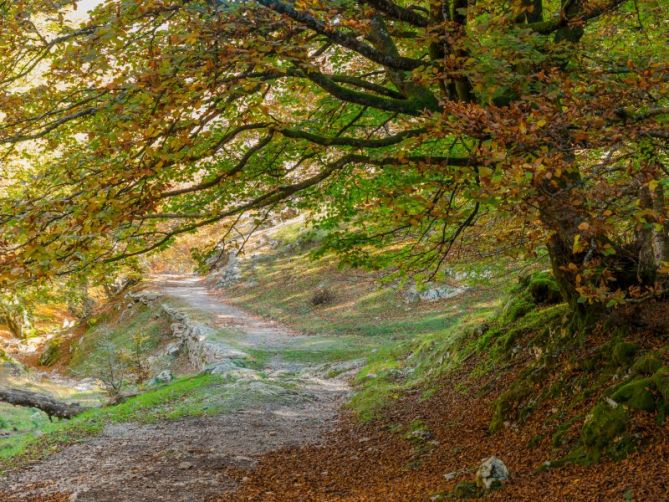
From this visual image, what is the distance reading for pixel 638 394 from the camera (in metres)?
4.87

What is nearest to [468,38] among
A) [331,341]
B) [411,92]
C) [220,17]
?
[411,92]

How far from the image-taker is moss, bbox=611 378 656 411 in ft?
15.6

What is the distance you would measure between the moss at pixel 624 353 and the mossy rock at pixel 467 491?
1967 millimetres

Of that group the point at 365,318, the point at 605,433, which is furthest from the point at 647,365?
the point at 365,318

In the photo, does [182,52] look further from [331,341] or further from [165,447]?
[331,341]

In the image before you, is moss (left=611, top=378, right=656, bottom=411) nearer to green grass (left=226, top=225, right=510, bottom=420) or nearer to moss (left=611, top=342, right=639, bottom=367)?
moss (left=611, top=342, right=639, bottom=367)

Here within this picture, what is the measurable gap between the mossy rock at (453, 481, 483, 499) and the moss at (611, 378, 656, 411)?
55.7 inches

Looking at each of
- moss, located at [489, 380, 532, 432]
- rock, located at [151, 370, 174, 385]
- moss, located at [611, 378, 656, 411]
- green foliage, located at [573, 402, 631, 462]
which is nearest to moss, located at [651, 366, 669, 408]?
moss, located at [611, 378, 656, 411]

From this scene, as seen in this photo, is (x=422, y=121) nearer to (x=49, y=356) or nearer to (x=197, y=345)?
(x=197, y=345)

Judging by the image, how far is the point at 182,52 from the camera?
16.7 feet

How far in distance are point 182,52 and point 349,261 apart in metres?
3.10

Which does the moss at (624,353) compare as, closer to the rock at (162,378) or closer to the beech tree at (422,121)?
the beech tree at (422,121)

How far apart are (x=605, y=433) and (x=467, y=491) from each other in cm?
121

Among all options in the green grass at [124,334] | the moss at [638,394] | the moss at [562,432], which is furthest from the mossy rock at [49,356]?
the moss at [638,394]
